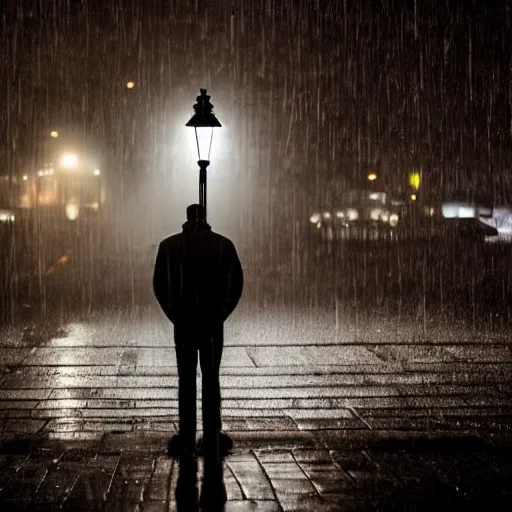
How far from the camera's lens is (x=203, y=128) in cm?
879

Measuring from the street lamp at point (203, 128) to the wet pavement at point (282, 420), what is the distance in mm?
2381

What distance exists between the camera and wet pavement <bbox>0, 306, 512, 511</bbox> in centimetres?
505

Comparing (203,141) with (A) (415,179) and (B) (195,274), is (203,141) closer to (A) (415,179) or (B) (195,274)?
(B) (195,274)

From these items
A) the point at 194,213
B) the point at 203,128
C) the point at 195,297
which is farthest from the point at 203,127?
the point at 195,297

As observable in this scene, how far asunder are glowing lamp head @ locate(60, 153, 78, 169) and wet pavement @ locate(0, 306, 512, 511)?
166ft

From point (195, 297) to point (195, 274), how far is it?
7.3 inches

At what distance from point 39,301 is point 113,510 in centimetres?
1391

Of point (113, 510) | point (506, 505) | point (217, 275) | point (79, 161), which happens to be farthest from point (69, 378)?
point (79, 161)

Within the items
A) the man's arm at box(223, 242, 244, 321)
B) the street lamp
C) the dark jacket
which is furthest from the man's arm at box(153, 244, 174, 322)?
the street lamp

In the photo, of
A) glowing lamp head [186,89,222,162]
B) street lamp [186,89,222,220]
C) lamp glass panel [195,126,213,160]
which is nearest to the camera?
street lamp [186,89,222,220]

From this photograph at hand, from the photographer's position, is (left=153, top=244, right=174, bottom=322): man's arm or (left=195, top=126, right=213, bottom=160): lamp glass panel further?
(left=195, top=126, right=213, bottom=160): lamp glass panel

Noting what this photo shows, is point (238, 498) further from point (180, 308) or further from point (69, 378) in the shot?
point (69, 378)

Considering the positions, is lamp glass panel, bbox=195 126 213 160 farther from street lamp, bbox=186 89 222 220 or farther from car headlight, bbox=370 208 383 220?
car headlight, bbox=370 208 383 220

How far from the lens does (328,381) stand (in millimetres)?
8844
